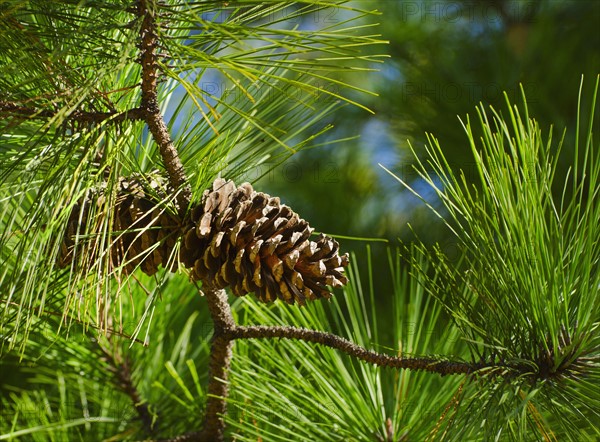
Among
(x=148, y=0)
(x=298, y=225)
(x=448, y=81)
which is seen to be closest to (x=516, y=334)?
(x=298, y=225)

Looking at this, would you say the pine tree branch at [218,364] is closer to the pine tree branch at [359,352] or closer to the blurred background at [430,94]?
the pine tree branch at [359,352]

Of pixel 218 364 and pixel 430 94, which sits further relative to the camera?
pixel 430 94

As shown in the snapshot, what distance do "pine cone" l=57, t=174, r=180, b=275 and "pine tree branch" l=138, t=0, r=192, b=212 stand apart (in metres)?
0.01

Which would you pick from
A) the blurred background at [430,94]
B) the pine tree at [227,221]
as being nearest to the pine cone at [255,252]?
the pine tree at [227,221]

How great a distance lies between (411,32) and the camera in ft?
5.30

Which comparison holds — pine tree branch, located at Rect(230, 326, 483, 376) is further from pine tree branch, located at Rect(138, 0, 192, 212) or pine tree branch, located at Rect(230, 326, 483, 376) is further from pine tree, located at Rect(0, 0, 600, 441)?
pine tree branch, located at Rect(138, 0, 192, 212)

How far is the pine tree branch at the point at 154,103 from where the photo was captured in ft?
1.69

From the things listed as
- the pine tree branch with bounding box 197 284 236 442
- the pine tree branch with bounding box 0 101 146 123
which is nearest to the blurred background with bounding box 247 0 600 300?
the pine tree branch with bounding box 197 284 236 442

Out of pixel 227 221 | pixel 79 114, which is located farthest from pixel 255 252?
pixel 79 114

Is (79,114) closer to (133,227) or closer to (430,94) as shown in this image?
(133,227)

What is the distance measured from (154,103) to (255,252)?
0.39 ft

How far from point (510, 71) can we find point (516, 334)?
0.85 meters

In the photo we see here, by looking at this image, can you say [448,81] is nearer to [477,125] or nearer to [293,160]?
[477,125]

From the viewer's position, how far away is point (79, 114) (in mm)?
550
